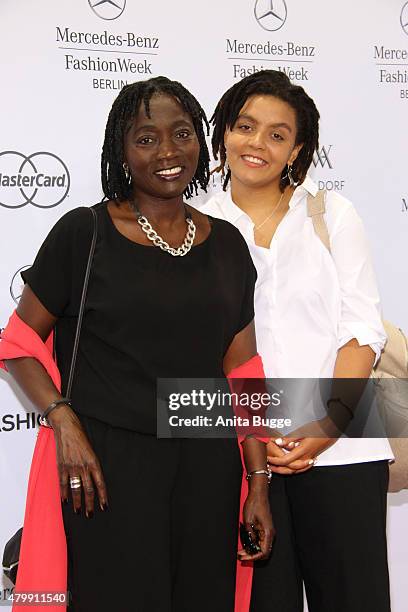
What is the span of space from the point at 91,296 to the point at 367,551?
93cm

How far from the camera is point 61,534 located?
5.64 ft

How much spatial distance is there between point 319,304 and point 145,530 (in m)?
0.69

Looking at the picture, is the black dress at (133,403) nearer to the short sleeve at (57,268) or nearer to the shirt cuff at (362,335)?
the short sleeve at (57,268)

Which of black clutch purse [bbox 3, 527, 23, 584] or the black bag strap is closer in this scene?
Answer: the black bag strap

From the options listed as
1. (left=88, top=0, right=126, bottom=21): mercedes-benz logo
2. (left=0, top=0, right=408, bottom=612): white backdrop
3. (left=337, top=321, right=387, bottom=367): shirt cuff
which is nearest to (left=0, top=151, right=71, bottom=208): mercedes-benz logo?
(left=0, top=0, right=408, bottom=612): white backdrop

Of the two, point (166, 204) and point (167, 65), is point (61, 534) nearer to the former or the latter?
point (166, 204)

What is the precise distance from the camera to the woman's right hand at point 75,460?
1.61 m

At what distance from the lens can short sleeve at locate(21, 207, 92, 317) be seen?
164cm

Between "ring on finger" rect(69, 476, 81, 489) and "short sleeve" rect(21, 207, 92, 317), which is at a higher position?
"short sleeve" rect(21, 207, 92, 317)

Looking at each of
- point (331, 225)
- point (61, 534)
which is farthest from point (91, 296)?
point (331, 225)

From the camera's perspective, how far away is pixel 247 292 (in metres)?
1.84

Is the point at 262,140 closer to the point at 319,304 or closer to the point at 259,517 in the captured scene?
the point at 319,304

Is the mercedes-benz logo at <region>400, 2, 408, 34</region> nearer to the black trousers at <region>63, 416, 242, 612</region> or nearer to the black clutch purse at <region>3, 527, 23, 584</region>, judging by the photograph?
the black trousers at <region>63, 416, 242, 612</region>

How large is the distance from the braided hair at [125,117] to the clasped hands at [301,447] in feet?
2.26
